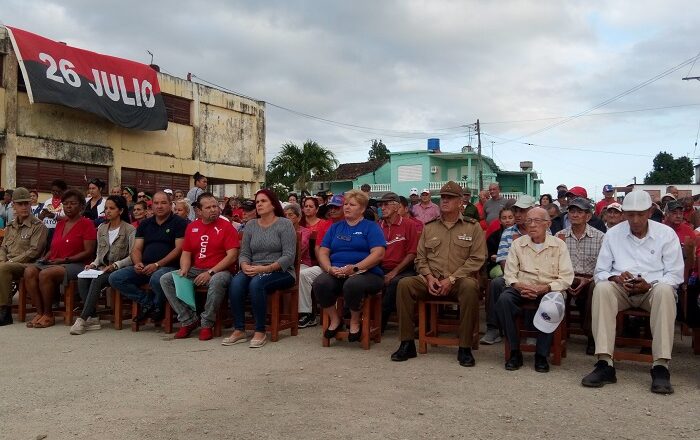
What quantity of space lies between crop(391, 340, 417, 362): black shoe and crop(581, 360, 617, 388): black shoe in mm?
1498

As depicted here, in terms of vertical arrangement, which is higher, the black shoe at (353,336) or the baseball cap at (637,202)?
the baseball cap at (637,202)

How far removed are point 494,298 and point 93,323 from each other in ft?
15.5

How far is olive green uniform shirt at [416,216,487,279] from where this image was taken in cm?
556

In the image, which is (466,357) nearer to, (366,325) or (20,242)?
(366,325)

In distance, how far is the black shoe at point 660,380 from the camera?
13.8 feet

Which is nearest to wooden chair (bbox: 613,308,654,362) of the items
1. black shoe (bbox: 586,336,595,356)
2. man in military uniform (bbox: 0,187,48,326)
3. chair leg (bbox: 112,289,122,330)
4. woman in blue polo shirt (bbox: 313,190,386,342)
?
black shoe (bbox: 586,336,595,356)

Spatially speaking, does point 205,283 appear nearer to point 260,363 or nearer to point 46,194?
point 260,363

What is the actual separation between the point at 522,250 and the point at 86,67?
1659cm

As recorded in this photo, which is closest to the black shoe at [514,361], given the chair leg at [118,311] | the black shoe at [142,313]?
the black shoe at [142,313]

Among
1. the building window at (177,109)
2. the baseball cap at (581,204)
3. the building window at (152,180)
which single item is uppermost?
the building window at (177,109)

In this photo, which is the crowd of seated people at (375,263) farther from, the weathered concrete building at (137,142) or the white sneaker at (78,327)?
the weathered concrete building at (137,142)

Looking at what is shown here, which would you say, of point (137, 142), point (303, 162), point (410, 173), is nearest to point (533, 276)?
point (137, 142)

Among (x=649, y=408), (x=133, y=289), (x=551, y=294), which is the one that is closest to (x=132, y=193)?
(x=133, y=289)

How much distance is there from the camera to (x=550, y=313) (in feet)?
15.9
